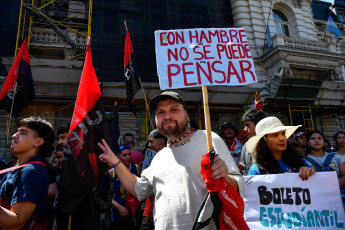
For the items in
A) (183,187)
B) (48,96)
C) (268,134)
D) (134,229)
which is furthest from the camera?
(48,96)

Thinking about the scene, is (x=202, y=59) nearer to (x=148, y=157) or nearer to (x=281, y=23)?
(x=148, y=157)

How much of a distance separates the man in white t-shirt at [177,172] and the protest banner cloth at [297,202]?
97 centimetres

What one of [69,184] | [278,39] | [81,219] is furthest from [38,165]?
[278,39]

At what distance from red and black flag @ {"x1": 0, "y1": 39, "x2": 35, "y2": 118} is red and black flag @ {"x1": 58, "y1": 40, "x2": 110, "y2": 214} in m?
3.34

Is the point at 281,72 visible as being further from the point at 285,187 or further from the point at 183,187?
the point at 183,187

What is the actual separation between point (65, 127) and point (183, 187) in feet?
7.31

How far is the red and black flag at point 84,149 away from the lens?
192 centimetres

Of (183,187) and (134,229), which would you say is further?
(134,229)

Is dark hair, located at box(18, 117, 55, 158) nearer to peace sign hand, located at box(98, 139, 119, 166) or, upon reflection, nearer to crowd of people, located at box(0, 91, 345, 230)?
crowd of people, located at box(0, 91, 345, 230)

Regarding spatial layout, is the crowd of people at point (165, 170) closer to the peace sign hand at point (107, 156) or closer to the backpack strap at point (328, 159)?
the peace sign hand at point (107, 156)

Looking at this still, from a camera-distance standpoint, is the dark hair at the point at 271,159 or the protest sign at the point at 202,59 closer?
the protest sign at the point at 202,59

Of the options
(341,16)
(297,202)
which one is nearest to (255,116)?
(297,202)

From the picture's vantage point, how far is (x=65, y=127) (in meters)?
3.17

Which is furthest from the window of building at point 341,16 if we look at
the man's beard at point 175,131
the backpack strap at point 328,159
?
the man's beard at point 175,131
